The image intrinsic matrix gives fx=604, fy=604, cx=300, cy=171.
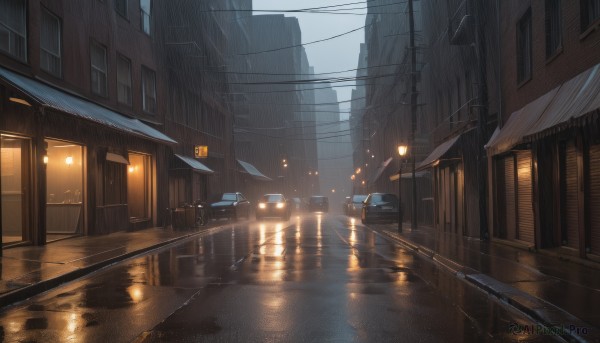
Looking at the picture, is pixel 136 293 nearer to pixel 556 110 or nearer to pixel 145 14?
pixel 556 110

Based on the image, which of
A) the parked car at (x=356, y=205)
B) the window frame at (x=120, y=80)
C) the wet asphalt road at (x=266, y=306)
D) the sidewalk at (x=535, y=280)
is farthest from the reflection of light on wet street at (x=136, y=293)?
the parked car at (x=356, y=205)

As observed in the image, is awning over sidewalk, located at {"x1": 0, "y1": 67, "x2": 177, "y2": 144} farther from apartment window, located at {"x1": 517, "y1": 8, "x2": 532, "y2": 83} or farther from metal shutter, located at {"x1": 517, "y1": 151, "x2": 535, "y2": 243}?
apartment window, located at {"x1": 517, "y1": 8, "x2": 532, "y2": 83}

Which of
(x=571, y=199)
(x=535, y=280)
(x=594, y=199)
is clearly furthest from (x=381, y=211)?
(x=535, y=280)

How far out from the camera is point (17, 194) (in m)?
15.6

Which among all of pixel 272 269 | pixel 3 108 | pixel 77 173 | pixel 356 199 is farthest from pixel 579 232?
pixel 356 199

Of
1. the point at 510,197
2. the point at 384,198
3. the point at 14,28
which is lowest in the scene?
the point at 384,198

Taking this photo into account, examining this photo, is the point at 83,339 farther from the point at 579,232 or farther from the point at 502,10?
the point at 502,10

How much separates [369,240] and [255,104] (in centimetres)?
5229

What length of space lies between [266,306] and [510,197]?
1090 cm

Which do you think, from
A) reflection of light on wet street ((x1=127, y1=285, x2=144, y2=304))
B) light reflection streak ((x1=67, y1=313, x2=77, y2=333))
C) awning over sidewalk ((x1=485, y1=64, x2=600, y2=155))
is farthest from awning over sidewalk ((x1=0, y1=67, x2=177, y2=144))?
awning over sidewalk ((x1=485, y1=64, x2=600, y2=155))

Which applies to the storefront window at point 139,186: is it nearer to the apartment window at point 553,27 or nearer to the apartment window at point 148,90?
the apartment window at point 148,90

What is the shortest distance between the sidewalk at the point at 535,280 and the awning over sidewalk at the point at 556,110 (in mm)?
2502

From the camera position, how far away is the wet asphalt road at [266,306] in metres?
6.45

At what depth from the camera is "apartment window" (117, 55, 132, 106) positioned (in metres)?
22.9
